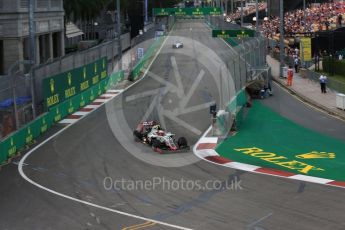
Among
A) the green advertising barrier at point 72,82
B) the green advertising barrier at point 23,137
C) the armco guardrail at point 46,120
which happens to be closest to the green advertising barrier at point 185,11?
the green advertising barrier at point 72,82

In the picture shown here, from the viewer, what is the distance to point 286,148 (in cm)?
2520

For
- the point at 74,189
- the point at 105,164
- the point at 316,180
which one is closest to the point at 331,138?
the point at 316,180

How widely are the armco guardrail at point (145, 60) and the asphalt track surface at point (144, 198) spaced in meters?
25.0

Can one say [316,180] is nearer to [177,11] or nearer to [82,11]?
[82,11]

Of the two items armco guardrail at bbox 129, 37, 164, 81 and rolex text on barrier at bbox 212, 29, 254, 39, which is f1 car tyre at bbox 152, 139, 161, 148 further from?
rolex text on barrier at bbox 212, 29, 254, 39

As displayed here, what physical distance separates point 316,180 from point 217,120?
863 centimetres

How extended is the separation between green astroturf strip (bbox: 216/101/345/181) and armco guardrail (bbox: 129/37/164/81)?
64.8ft

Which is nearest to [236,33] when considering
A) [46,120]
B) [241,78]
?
[241,78]

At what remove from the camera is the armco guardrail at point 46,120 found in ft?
80.3

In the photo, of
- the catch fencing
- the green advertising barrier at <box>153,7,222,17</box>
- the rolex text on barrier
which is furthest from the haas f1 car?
the green advertising barrier at <box>153,7,222,17</box>

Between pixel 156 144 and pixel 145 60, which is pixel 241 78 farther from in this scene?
pixel 145 60

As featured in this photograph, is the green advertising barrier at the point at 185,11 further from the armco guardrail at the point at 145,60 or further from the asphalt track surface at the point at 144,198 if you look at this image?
the asphalt track surface at the point at 144,198

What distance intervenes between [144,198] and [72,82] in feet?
65.5

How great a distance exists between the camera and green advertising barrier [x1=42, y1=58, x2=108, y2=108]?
3206 centimetres
